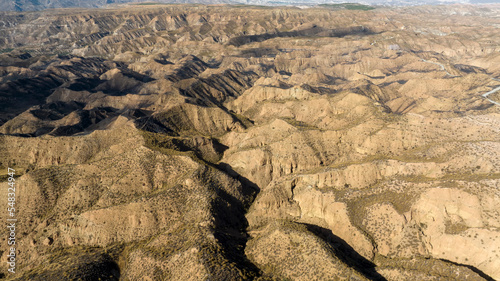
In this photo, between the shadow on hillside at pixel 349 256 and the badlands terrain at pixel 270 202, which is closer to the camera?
the shadow on hillside at pixel 349 256

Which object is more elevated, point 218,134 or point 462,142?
point 462,142

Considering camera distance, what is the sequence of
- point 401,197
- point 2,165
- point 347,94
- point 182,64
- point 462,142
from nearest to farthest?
point 401,197 → point 462,142 → point 2,165 → point 347,94 → point 182,64

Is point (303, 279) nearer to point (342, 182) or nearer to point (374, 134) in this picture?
point (342, 182)

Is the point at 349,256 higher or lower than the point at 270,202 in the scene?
higher

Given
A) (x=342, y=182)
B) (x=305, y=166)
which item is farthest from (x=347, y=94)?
(x=342, y=182)

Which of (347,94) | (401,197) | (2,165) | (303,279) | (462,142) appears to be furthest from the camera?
(347,94)

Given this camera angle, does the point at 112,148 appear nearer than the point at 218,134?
A: Yes

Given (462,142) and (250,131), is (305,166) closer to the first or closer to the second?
(250,131)

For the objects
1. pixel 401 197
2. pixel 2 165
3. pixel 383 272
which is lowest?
pixel 2 165

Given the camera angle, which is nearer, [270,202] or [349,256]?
[349,256]

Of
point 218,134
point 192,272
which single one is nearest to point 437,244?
point 192,272

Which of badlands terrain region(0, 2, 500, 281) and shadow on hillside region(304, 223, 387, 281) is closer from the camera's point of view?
shadow on hillside region(304, 223, 387, 281)
